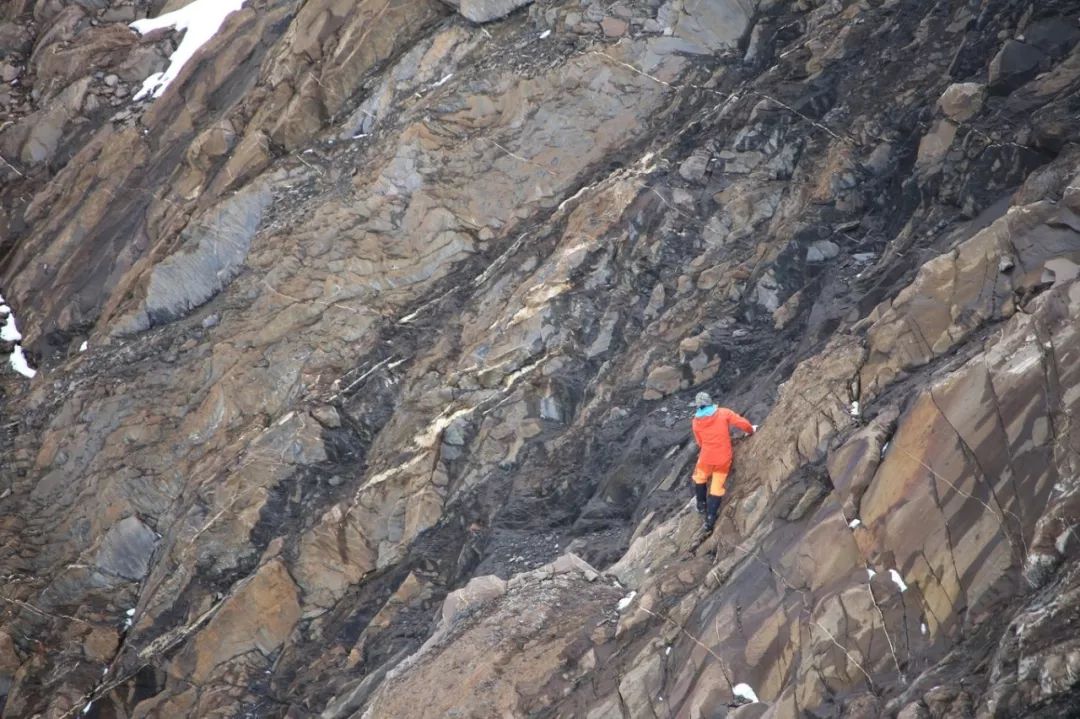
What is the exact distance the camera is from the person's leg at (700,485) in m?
10.0

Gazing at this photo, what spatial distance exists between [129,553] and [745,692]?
1134 centimetres

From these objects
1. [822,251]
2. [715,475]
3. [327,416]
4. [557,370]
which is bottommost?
[557,370]

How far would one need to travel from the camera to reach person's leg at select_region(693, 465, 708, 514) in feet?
32.9

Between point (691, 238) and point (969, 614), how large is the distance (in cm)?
792

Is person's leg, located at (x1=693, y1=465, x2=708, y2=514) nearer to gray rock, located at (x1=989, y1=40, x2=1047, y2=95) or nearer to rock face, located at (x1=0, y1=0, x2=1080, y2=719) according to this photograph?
rock face, located at (x1=0, y1=0, x2=1080, y2=719)

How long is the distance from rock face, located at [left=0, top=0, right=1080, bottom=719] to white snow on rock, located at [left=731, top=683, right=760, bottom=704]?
0.20ft

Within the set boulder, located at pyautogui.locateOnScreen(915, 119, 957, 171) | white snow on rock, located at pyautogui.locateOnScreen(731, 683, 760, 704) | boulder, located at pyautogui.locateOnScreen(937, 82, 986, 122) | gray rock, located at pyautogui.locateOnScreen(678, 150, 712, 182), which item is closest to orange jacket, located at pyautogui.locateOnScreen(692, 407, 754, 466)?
white snow on rock, located at pyautogui.locateOnScreen(731, 683, 760, 704)

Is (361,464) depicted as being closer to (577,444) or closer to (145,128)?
(577,444)

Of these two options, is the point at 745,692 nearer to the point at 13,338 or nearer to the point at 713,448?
the point at 713,448

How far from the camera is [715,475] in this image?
9.90 metres

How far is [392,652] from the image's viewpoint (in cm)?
1259

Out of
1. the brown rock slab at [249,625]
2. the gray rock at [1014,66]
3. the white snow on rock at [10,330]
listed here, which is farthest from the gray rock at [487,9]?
the white snow on rock at [10,330]

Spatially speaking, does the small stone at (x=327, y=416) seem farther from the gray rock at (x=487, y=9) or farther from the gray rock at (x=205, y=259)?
the gray rock at (x=487, y=9)

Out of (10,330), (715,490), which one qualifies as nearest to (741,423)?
(715,490)
